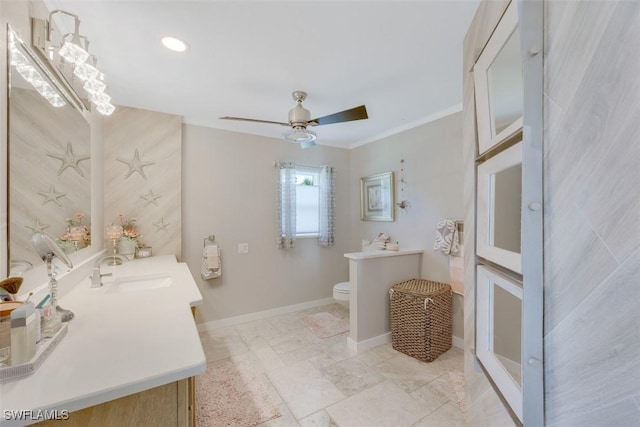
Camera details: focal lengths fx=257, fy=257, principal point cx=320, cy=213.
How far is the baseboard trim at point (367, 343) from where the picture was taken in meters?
2.55

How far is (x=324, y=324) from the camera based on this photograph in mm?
3203

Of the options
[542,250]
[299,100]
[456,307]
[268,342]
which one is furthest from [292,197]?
[542,250]

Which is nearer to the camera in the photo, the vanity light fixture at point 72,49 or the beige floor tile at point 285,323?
the vanity light fixture at point 72,49

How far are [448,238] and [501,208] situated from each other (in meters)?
1.80

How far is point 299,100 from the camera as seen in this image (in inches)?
93.0

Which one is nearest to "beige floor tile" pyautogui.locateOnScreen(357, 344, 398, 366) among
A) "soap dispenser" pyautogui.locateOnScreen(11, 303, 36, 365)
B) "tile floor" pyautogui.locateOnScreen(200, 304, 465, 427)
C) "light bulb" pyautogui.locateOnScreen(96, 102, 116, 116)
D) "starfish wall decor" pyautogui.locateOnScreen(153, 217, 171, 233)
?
"tile floor" pyautogui.locateOnScreen(200, 304, 465, 427)

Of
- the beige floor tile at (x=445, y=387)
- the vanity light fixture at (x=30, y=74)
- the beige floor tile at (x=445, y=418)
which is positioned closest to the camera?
the vanity light fixture at (x=30, y=74)

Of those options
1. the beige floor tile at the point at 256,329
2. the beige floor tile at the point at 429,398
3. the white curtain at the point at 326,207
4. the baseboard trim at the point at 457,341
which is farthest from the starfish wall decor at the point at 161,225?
the baseboard trim at the point at 457,341

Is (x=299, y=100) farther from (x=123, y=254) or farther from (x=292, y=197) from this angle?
(x=123, y=254)

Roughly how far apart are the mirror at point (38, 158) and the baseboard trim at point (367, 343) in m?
2.41

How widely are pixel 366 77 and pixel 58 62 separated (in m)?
1.99

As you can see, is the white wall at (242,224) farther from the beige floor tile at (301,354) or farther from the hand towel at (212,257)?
the beige floor tile at (301,354)

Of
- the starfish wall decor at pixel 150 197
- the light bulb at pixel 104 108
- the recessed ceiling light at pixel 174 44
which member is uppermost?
the recessed ceiling light at pixel 174 44

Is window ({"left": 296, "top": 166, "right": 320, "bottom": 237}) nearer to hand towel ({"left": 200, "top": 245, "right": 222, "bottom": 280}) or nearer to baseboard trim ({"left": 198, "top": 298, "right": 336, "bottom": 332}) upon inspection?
baseboard trim ({"left": 198, "top": 298, "right": 336, "bottom": 332})
